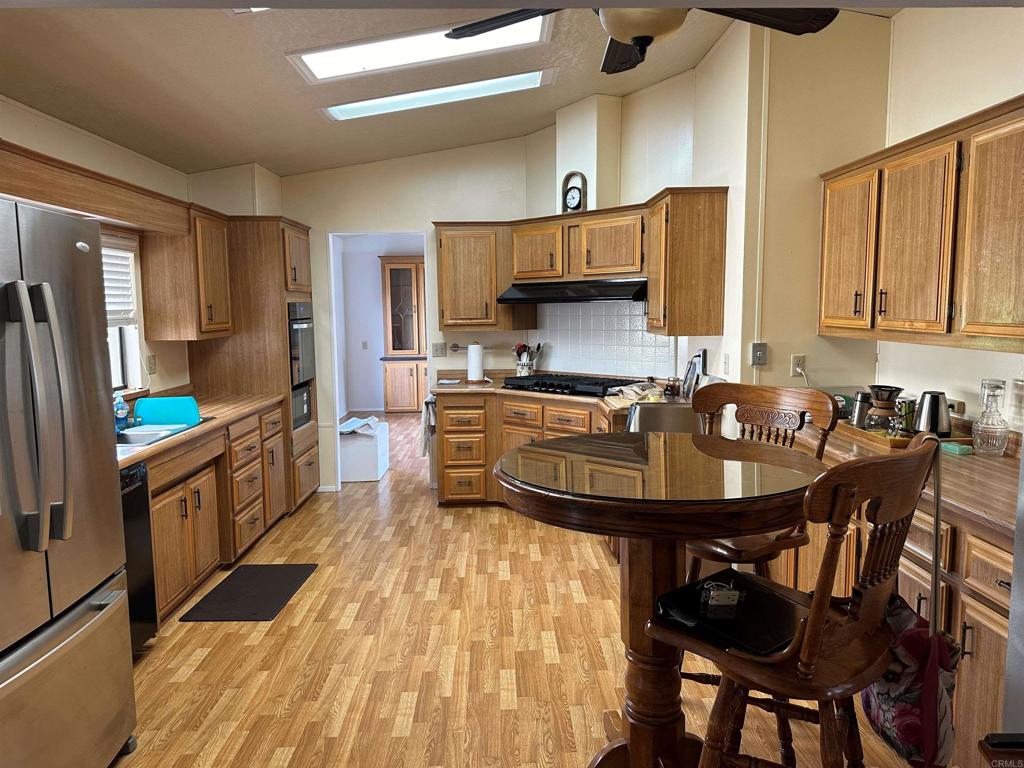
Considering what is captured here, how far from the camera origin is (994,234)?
7.34 ft

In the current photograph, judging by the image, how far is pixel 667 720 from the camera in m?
1.92

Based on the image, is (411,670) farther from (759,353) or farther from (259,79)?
A: (259,79)

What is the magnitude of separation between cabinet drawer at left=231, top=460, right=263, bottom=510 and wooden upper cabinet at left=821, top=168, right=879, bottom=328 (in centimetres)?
340

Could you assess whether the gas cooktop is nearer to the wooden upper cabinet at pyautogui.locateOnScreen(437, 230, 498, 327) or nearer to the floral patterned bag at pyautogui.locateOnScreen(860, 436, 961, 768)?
the wooden upper cabinet at pyautogui.locateOnScreen(437, 230, 498, 327)

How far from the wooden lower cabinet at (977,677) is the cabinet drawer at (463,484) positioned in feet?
11.6

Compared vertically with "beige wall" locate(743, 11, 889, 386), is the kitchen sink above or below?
below

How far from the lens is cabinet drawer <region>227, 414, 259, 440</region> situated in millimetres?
3969

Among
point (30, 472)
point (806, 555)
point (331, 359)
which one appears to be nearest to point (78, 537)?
point (30, 472)

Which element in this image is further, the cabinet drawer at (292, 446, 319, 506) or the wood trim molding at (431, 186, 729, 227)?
the cabinet drawer at (292, 446, 319, 506)

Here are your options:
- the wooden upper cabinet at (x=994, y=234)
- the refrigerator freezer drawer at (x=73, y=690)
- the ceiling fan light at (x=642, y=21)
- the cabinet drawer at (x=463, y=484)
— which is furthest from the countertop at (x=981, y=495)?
the cabinet drawer at (x=463, y=484)

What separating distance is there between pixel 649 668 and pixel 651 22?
1701 mm

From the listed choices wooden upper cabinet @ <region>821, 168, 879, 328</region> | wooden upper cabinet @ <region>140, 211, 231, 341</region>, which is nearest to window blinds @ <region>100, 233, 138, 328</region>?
wooden upper cabinet @ <region>140, 211, 231, 341</region>

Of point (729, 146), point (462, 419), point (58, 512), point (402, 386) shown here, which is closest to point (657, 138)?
point (729, 146)

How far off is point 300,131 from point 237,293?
121cm
